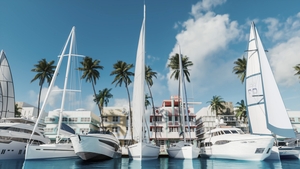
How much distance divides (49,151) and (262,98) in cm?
2881

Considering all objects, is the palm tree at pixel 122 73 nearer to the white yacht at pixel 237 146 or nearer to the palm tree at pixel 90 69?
the palm tree at pixel 90 69

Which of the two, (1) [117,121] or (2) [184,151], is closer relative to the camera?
(2) [184,151]

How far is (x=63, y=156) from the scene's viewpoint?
1016 inches

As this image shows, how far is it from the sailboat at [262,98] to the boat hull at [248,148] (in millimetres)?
1429

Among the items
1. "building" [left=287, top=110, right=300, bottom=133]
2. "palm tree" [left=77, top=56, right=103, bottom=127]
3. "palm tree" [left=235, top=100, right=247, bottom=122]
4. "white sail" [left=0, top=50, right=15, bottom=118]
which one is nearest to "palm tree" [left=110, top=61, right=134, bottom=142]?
"palm tree" [left=77, top=56, right=103, bottom=127]

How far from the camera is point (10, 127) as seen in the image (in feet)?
84.6

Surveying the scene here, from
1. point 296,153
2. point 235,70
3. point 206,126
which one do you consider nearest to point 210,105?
point 206,126

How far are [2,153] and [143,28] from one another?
24.5 meters

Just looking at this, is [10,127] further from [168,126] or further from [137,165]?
[168,126]

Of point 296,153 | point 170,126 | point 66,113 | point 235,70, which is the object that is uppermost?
point 235,70

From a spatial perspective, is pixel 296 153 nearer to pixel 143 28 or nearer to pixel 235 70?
pixel 235 70

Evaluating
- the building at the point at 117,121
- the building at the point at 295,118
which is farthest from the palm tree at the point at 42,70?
the building at the point at 295,118

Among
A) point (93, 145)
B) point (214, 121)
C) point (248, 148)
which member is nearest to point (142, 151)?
point (93, 145)

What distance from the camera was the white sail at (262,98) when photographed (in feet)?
62.5
